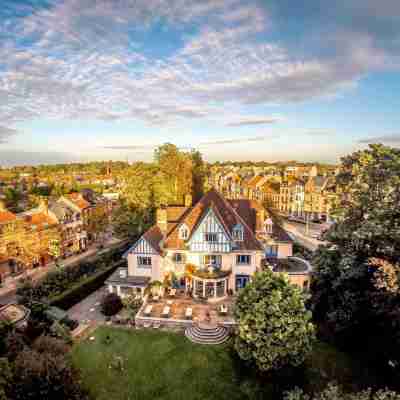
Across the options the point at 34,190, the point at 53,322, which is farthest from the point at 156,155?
the point at 34,190

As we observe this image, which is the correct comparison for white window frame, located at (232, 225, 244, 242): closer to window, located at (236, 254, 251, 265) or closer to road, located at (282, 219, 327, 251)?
window, located at (236, 254, 251, 265)

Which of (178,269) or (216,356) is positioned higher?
(178,269)

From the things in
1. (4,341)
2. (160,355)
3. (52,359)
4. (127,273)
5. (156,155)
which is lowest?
(160,355)

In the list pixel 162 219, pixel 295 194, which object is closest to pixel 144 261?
pixel 162 219

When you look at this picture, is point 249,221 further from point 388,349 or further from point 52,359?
point 52,359

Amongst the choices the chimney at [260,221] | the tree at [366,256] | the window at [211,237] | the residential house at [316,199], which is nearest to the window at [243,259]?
the window at [211,237]

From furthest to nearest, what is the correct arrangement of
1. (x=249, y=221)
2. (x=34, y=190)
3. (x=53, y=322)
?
(x=34, y=190) < (x=249, y=221) < (x=53, y=322)

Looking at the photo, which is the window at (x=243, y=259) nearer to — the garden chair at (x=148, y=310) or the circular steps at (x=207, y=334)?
the circular steps at (x=207, y=334)

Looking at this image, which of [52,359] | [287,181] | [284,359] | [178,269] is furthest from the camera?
[287,181]
